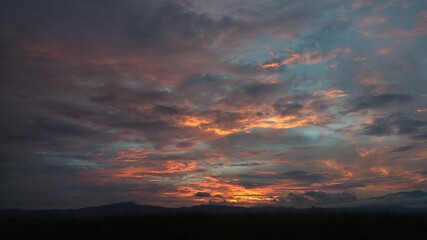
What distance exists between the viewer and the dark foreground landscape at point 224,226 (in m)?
19.2

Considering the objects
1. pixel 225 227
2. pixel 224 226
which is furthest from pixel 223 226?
pixel 225 227

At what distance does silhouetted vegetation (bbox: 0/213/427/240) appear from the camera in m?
19.2

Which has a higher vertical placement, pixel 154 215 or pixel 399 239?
pixel 154 215

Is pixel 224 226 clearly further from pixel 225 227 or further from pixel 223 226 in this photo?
pixel 225 227

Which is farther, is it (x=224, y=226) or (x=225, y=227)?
(x=224, y=226)

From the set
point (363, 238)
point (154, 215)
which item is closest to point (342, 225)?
point (363, 238)

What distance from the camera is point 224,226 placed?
67.8ft

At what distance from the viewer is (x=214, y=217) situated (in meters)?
22.5

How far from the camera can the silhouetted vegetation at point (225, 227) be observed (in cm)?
1923

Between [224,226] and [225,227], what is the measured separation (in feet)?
0.94

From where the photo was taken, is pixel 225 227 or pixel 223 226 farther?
pixel 223 226

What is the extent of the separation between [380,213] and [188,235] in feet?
42.2

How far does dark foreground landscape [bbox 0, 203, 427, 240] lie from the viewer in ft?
63.2

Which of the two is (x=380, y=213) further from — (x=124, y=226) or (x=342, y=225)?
(x=124, y=226)
